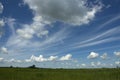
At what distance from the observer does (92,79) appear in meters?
24.0

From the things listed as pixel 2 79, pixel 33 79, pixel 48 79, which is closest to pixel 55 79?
pixel 48 79

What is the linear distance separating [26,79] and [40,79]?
5.55 ft

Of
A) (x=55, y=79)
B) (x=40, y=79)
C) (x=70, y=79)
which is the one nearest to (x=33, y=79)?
(x=40, y=79)

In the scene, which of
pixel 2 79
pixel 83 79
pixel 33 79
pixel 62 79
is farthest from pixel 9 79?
pixel 83 79

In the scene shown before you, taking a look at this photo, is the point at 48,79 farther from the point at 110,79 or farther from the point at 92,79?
the point at 110,79

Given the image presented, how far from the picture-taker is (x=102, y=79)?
23.3m

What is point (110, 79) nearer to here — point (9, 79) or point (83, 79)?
point (83, 79)

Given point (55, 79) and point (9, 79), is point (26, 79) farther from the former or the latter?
point (55, 79)

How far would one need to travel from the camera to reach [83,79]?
2419 centimetres

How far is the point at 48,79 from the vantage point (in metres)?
24.2

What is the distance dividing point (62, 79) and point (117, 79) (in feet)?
21.3

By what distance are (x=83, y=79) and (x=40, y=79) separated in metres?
5.24

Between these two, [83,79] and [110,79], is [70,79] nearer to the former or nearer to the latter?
[83,79]

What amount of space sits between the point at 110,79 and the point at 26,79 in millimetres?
10004
